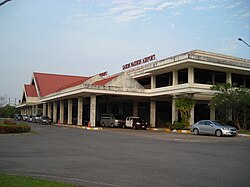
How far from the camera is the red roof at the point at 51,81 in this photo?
67250 mm

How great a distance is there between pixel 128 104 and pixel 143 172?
4499 cm

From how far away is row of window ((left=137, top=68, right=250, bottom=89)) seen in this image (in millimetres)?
40281

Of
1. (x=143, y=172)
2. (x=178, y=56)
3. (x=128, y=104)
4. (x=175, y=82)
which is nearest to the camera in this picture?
(x=143, y=172)

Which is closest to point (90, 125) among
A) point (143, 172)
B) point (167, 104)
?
point (167, 104)

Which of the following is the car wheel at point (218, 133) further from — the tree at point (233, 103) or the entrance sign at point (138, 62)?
the entrance sign at point (138, 62)

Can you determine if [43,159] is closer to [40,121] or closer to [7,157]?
[7,157]

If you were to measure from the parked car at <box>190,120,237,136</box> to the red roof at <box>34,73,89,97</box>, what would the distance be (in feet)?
136

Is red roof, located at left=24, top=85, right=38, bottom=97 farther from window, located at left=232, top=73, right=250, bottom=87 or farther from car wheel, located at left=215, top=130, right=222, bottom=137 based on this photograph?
car wheel, located at left=215, top=130, right=222, bottom=137

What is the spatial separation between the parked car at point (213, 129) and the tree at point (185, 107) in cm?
542

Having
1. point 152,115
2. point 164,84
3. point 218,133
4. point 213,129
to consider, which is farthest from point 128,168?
point 164,84

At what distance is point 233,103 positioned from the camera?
30.6m

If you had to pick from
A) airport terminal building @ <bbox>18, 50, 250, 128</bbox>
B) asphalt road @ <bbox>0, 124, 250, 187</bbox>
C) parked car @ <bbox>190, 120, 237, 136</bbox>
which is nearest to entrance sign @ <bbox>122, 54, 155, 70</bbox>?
airport terminal building @ <bbox>18, 50, 250, 128</bbox>

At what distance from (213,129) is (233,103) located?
4918 mm

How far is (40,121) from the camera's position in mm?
51938
